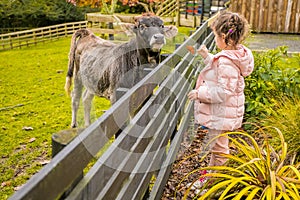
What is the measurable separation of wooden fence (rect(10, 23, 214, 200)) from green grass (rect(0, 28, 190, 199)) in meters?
1.87

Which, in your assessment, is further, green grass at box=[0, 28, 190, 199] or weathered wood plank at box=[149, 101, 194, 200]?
green grass at box=[0, 28, 190, 199]

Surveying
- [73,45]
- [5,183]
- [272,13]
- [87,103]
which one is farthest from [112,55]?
[272,13]

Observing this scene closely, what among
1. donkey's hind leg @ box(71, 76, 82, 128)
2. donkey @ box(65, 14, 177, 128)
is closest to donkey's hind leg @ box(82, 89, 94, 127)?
donkey @ box(65, 14, 177, 128)

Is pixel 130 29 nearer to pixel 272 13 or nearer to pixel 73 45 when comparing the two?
pixel 73 45

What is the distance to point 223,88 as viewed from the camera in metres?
3.19

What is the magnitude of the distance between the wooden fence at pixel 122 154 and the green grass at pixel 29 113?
1.87 metres

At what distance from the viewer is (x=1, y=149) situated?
200 inches

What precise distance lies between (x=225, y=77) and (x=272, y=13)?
12154mm

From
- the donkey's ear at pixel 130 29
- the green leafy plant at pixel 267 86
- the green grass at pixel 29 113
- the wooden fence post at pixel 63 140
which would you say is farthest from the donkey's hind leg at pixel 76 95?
the wooden fence post at pixel 63 140

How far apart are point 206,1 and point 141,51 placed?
12.5 metres

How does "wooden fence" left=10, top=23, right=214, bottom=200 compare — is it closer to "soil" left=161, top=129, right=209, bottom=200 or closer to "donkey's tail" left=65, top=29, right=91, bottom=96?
"soil" left=161, top=129, right=209, bottom=200

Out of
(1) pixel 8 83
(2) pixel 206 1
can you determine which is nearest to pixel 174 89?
(1) pixel 8 83

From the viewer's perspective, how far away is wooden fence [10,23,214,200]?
127 centimetres

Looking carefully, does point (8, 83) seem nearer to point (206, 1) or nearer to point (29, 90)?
point (29, 90)
